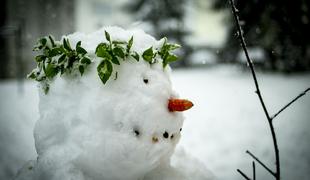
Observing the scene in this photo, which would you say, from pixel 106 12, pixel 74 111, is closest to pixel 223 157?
pixel 74 111

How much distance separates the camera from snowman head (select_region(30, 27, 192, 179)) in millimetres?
1775

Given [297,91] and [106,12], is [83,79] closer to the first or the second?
[297,91]

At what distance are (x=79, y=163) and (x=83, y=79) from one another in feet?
1.64

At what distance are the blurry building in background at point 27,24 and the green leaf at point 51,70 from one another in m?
9.90

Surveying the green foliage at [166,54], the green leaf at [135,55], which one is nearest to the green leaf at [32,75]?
the green leaf at [135,55]

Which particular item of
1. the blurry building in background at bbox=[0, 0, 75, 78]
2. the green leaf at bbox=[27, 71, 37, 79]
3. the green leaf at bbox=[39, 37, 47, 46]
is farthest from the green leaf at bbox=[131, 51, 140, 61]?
the blurry building in background at bbox=[0, 0, 75, 78]

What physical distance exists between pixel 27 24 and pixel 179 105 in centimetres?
1182

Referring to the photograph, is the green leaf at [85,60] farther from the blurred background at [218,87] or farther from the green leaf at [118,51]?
the blurred background at [218,87]

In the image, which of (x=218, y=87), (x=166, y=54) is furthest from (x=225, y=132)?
(x=218, y=87)

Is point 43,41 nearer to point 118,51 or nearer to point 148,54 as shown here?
point 118,51

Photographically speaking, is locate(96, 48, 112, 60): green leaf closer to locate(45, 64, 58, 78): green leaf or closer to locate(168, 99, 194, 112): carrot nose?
locate(45, 64, 58, 78): green leaf

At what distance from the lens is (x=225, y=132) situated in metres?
5.18

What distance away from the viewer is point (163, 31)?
712 inches

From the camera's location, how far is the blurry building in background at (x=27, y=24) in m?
11.6
